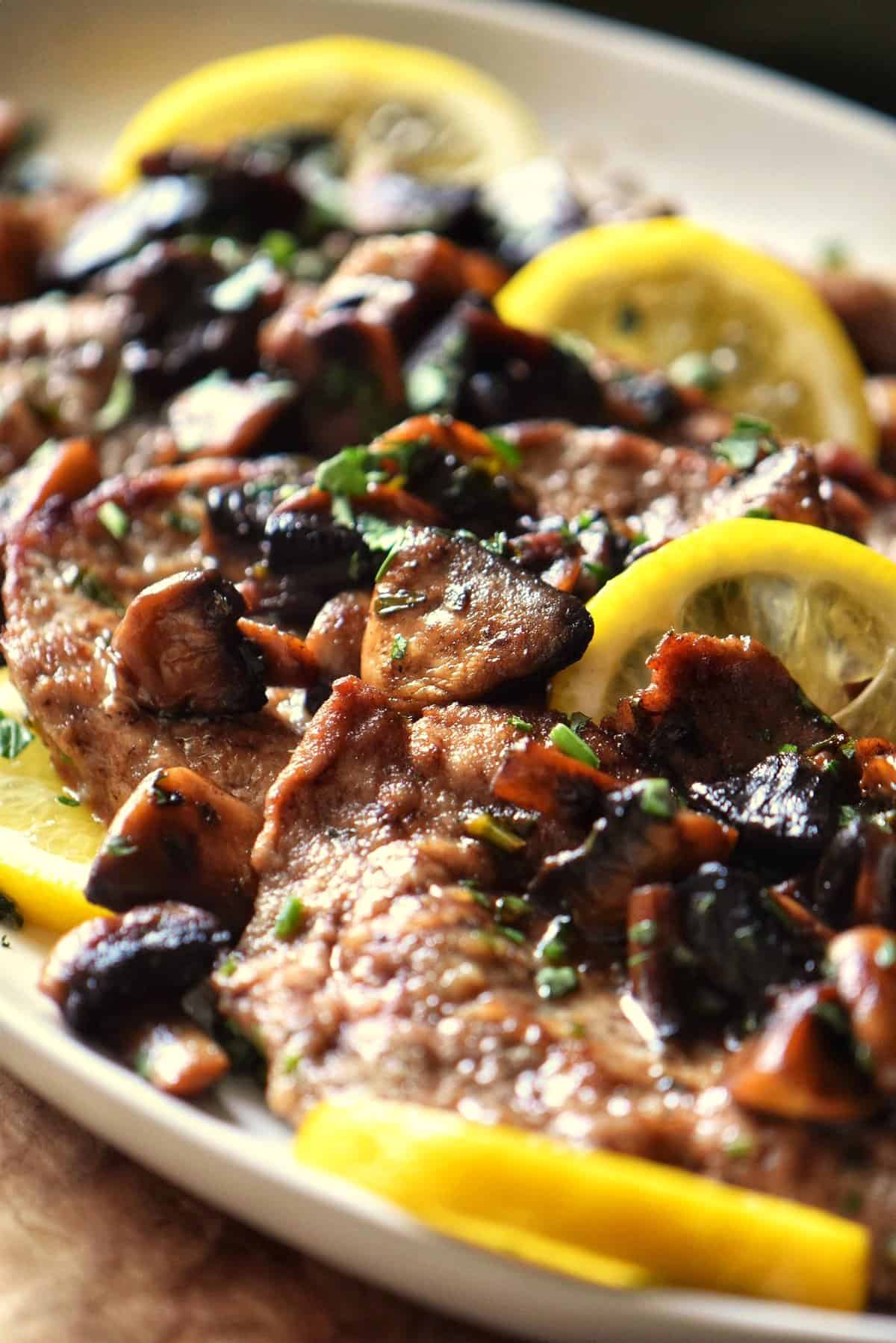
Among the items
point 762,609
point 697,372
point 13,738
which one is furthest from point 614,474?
point 13,738

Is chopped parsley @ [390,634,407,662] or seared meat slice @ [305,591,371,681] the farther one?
seared meat slice @ [305,591,371,681]

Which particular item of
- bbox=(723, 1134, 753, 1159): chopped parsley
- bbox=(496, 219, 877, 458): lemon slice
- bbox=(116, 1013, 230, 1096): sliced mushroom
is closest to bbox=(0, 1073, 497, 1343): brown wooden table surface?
bbox=(116, 1013, 230, 1096): sliced mushroom

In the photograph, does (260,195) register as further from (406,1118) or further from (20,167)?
(406,1118)

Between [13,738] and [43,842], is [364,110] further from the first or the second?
[43,842]

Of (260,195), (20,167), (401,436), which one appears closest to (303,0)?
(20,167)

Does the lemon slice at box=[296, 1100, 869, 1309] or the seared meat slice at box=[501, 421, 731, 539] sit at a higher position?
the seared meat slice at box=[501, 421, 731, 539]

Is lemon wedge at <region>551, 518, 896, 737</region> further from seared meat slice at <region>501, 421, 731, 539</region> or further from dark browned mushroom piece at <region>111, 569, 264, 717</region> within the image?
dark browned mushroom piece at <region>111, 569, 264, 717</region>

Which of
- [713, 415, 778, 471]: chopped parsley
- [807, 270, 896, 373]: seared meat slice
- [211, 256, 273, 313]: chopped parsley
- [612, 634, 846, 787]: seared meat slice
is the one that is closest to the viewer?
[612, 634, 846, 787]: seared meat slice
